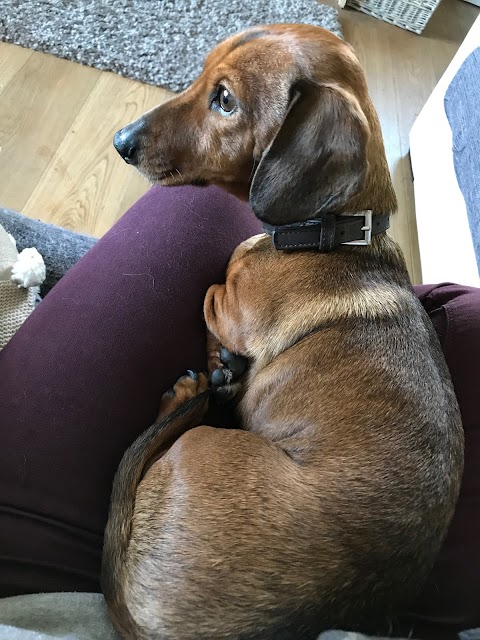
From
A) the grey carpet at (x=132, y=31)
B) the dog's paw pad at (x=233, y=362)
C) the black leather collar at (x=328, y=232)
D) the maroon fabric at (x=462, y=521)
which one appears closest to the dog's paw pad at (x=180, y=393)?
the dog's paw pad at (x=233, y=362)

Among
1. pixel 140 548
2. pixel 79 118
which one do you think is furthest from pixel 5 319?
pixel 79 118

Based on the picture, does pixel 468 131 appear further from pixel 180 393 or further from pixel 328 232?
pixel 180 393

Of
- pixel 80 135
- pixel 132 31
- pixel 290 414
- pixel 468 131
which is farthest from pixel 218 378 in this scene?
pixel 132 31

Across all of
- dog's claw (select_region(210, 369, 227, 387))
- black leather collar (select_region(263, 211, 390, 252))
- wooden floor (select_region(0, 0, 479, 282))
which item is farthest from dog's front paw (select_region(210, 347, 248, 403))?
wooden floor (select_region(0, 0, 479, 282))

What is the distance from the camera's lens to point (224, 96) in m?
1.30

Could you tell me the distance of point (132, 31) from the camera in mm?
3000

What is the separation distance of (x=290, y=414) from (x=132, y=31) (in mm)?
2600

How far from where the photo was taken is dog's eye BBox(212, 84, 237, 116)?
1288 millimetres

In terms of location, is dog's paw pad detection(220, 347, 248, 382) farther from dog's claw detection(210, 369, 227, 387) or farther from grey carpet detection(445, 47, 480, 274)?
grey carpet detection(445, 47, 480, 274)

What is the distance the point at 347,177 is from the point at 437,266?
1308 millimetres

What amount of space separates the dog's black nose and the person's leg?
0.54 ft

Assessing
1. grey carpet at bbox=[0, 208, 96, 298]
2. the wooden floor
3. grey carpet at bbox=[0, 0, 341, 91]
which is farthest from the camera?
grey carpet at bbox=[0, 0, 341, 91]

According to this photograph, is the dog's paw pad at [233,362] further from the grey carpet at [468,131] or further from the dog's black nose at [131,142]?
the grey carpet at [468,131]

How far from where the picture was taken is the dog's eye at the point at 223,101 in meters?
1.29
